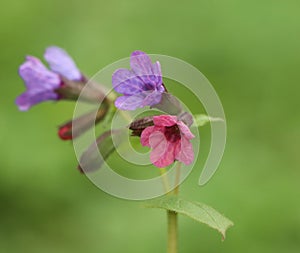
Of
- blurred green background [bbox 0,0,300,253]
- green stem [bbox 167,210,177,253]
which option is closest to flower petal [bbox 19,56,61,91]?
green stem [bbox 167,210,177,253]

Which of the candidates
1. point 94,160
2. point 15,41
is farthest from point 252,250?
point 15,41

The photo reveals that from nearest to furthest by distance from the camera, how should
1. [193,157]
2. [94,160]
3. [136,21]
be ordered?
[193,157] < [94,160] < [136,21]

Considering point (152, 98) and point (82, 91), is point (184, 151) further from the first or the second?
point (82, 91)

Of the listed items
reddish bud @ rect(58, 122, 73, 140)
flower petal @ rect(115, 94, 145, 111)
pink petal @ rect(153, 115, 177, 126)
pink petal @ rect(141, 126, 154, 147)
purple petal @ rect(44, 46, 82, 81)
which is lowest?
pink petal @ rect(141, 126, 154, 147)

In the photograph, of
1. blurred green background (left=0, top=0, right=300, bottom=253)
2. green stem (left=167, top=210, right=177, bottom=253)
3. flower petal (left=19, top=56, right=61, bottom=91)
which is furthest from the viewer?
blurred green background (left=0, top=0, right=300, bottom=253)

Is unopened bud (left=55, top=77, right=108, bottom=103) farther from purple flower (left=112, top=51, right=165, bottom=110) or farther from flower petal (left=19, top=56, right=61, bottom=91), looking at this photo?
purple flower (left=112, top=51, right=165, bottom=110)

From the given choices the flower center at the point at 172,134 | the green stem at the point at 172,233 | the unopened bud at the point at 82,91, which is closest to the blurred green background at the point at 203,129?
the unopened bud at the point at 82,91

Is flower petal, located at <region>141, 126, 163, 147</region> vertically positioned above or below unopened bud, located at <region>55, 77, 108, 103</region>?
below

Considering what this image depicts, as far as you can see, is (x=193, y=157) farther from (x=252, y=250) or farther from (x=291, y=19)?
(x=291, y=19)
